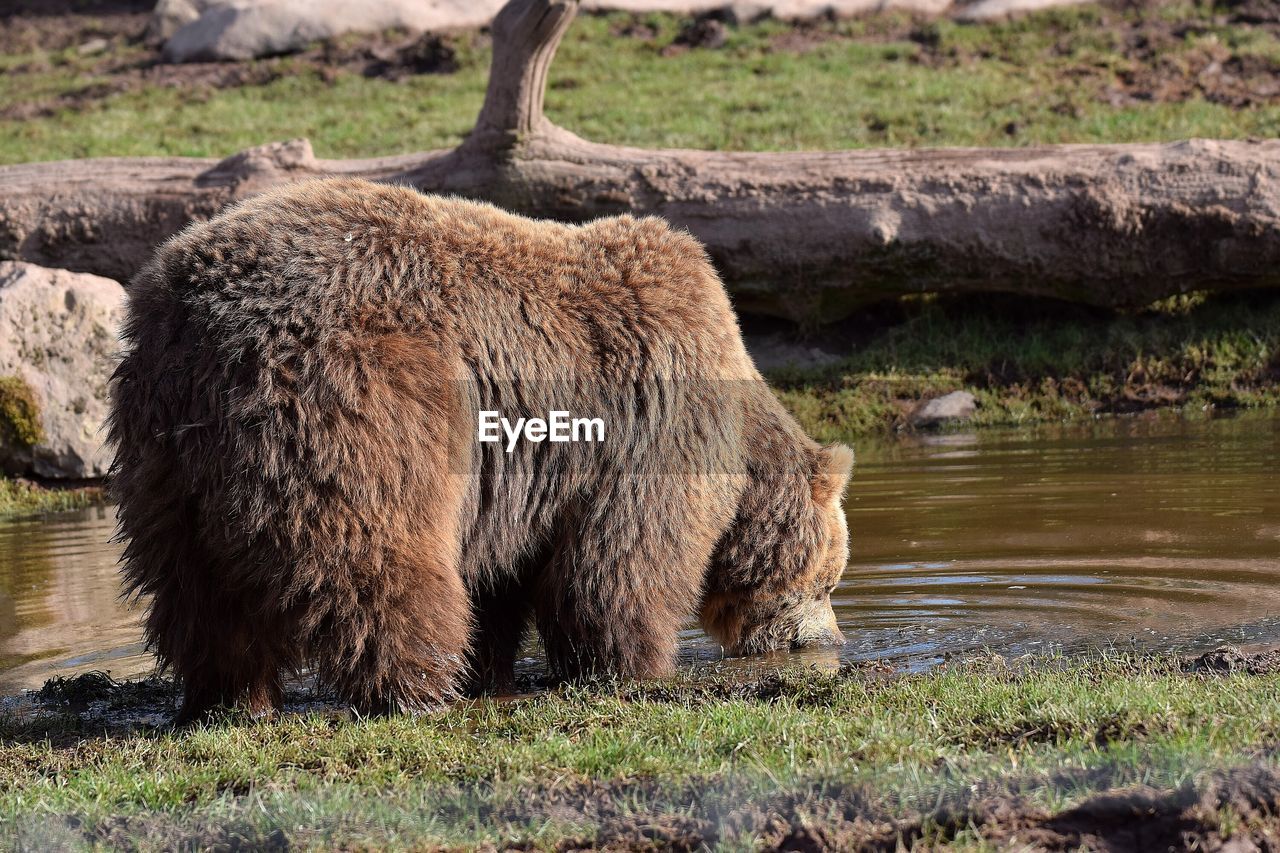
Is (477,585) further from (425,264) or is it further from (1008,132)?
(1008,132)

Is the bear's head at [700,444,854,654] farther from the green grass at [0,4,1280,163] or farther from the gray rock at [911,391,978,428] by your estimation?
the green grass at [0,4,1280,163]

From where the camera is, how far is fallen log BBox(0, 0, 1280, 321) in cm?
1264

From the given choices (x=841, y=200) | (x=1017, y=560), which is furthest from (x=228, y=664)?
(x=841, y=200)

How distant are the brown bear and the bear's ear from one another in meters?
0.23

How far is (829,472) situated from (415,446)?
204cm

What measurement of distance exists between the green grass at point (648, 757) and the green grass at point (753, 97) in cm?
1370

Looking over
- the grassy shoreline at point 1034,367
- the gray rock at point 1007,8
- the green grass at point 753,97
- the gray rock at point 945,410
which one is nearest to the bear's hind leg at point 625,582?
the grassy shoreline at point 1034,367

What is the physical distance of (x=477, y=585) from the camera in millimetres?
5414

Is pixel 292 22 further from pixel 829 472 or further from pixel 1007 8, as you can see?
pixel 829 472

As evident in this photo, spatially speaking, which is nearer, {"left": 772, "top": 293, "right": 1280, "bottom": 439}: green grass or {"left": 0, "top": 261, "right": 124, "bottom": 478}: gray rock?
{"left": 0, "top": 261, "right": 124, "bottom": 478}: gray rock

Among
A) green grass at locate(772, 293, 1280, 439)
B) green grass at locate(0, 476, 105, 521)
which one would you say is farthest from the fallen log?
green grass at locate(0, 476, 105, 521)

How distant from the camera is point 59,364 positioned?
12328 mm

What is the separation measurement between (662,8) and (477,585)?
21464 mm

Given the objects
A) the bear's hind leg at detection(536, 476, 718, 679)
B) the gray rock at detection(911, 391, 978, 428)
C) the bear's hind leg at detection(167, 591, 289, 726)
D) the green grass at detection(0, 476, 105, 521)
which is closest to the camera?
the bear's hind leg at detection(167, 591, 289, 726)
